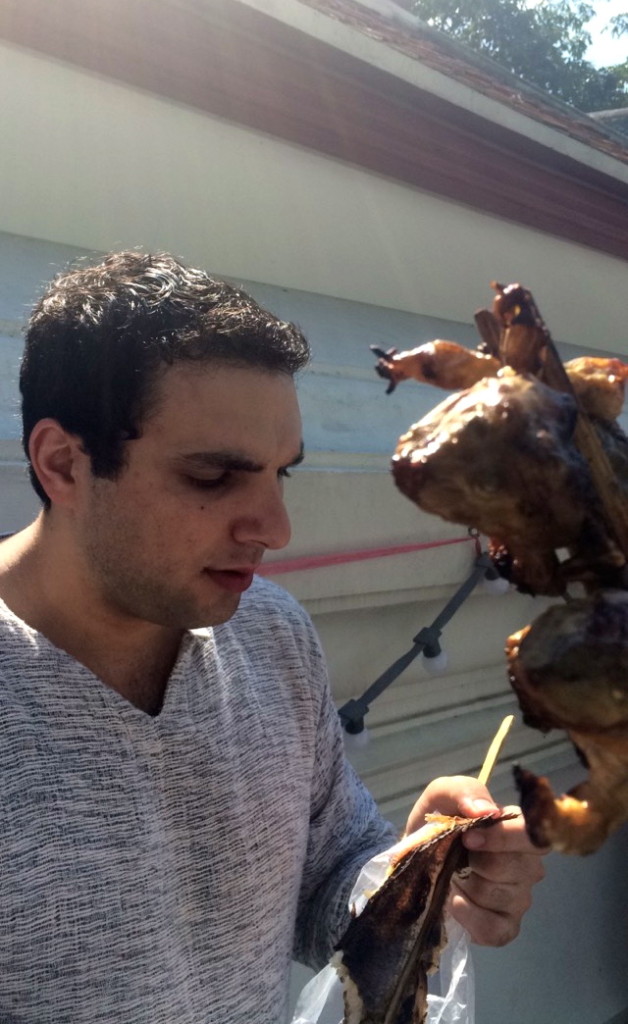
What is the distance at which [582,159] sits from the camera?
3826 mm

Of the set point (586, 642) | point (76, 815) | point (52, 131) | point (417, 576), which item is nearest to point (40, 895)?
point (76, 815)

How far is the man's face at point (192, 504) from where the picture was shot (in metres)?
1.36

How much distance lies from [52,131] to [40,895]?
2.24m

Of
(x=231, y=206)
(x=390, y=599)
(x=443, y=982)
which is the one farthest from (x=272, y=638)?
(x=231, y=206)

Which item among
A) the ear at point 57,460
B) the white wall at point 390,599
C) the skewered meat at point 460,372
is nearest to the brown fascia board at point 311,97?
the white wall at point 390,599

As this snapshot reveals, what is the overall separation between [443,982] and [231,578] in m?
0.86

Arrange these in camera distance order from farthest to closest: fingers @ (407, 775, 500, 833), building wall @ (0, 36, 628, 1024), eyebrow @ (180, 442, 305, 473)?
building wall @ (0, 36, 628, 1024), fingers @ (407, 775, 500, 833), eyebrow @ (180, 442, 305, 473)

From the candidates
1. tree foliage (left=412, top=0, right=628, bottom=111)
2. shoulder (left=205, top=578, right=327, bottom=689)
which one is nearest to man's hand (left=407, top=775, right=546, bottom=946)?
shoulder (left=205, top=578, right=327, bottom=689)

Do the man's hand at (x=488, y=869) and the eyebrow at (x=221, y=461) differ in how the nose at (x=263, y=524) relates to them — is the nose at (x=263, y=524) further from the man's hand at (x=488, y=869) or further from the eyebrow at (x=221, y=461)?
the man's hand at (x=488, y=869)

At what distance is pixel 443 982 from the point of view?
169cm

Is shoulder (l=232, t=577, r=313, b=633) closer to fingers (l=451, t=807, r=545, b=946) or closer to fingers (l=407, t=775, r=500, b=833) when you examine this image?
fingers (l=407, t=775, r=500, b=833)

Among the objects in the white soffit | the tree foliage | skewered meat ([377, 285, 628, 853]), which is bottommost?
the tree foliage

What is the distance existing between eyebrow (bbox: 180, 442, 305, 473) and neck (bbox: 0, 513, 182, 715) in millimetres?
245

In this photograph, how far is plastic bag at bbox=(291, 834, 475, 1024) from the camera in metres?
1.59
